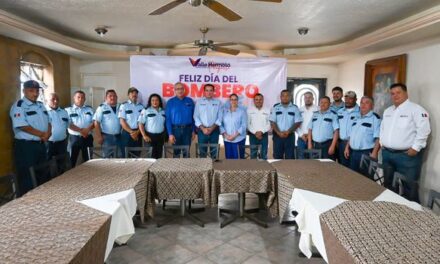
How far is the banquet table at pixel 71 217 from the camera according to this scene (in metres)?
1.32

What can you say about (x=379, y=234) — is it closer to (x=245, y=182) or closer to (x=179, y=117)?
(x=245, y=182)

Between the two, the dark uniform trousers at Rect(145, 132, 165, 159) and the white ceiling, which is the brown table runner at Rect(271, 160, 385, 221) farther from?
the dark uniform trousers at Rect(145, 132, 165, 159)

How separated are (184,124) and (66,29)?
7.33ft

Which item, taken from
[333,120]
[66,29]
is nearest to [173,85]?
[66,29]

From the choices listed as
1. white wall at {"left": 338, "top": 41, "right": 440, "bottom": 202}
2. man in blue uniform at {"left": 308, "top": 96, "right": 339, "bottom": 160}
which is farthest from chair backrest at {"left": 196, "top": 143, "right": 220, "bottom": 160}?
white wall at {"left": 338, "top": 41, "right": 440, "bottom": 202}

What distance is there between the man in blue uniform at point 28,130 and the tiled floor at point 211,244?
174cm

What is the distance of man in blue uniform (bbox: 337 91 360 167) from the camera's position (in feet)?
13.8

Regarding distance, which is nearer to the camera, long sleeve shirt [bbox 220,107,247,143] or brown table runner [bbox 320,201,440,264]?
brown table runner [bbox 320,201,440,264]

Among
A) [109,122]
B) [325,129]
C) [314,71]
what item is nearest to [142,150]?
[109,122]

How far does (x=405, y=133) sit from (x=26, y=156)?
4.42 metres

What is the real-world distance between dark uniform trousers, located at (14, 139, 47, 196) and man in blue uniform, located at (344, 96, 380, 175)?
3.93m

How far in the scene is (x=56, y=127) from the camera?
421 cm

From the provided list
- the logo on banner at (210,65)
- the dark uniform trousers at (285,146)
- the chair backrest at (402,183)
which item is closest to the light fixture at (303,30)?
the logo on banner at (210,65)

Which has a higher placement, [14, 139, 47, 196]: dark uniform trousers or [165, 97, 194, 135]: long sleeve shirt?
[165, 97, 194, 135]: long sleeve shirt
